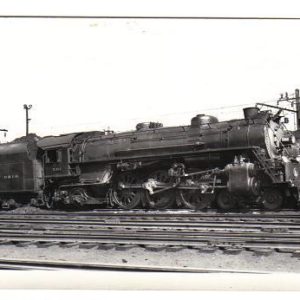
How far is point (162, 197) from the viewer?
1331cm

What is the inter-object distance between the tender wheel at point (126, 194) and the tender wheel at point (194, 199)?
57.5 inches

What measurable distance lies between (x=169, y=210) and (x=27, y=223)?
13.4 ft

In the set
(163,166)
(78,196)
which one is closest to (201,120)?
(163,166)

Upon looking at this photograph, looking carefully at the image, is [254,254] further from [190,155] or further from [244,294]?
[190,155]

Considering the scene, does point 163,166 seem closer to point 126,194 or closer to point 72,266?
point 126,194

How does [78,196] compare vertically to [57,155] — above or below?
below

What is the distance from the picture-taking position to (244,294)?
334cm

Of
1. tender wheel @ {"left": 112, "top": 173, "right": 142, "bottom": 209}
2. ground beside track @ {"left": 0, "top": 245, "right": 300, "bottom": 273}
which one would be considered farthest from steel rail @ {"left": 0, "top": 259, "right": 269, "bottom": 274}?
tender wheel @ {"left": 112, "top": 173, "right": 142, "bottom": 209}

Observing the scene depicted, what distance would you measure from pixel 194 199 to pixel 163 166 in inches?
57.5

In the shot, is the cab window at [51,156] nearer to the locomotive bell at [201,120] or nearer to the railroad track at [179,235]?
the locomotive bell at [201,120]

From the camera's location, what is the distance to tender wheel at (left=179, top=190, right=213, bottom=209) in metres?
12.5

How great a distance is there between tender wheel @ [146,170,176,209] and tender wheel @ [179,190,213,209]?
40cm

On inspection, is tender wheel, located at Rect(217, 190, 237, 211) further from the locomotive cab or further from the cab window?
the cab window

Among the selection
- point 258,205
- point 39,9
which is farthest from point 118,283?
point 258,205
